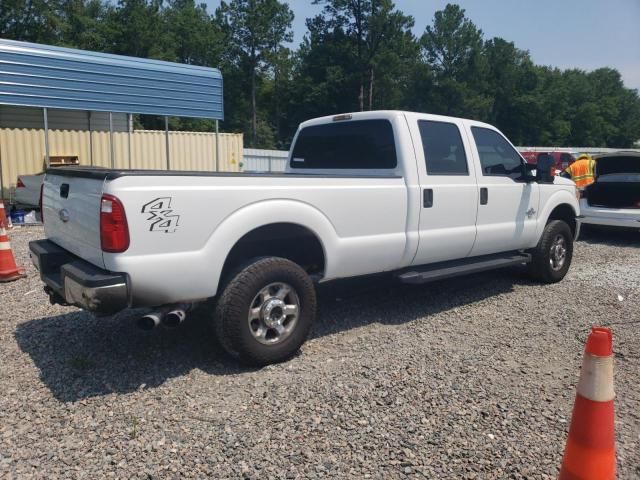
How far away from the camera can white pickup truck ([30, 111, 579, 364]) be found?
11.7 feet

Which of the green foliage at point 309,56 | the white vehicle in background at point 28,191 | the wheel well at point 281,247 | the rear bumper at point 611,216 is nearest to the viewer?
the wheel well at point 281,247

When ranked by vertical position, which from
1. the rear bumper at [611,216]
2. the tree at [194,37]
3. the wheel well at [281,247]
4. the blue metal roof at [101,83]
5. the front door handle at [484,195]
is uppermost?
the tree at [194,37]

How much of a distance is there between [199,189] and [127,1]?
4632 centimetres

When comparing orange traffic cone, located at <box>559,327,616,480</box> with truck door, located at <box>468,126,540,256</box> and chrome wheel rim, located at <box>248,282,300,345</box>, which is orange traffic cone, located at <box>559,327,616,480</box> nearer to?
chrome wheel rim, located at <box>248,282,300,345</box>

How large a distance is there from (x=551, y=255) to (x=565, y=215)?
2.24ft

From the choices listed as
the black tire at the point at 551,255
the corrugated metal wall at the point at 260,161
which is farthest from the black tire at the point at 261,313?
the corrugated metal wall at the point at 260,161

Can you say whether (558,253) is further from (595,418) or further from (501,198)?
(595,418)

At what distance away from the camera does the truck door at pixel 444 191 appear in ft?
17.2

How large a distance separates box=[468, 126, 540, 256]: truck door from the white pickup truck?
19mm

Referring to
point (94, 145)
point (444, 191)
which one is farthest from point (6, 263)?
point (94, 145)

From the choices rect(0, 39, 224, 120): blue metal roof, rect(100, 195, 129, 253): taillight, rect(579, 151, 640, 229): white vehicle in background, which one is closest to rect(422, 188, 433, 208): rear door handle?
rect(100, 195, 129, 253): taillight

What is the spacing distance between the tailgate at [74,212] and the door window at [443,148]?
9.97 feet

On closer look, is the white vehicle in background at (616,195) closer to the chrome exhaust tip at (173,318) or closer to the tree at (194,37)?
the chrome exhaust tip at (173,318)

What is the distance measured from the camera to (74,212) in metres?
3.98
